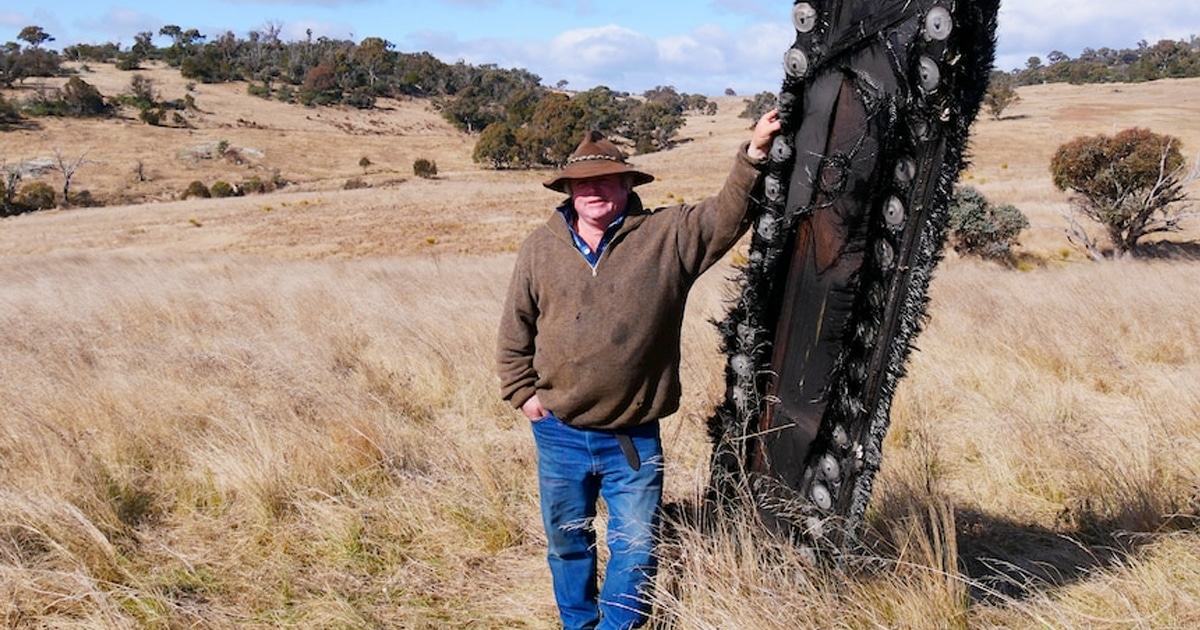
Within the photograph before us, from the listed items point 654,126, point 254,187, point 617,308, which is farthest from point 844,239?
point 654,126

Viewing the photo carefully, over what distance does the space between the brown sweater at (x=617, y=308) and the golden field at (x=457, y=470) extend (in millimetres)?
226

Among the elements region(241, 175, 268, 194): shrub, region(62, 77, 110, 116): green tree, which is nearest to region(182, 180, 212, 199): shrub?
region(241, 175, 268, 194): shrub

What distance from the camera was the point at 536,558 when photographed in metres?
3.50

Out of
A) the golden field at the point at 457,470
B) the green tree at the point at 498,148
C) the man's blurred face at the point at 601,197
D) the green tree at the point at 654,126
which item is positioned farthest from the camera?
the green tree at the point at 654,126

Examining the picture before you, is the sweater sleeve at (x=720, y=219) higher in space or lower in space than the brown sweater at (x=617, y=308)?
higher

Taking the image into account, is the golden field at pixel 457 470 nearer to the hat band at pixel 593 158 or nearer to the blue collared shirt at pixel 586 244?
the blue collared shirt at pixel 586 244

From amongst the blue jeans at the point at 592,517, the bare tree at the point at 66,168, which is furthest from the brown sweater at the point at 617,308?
the bare tree at the point at 66,168

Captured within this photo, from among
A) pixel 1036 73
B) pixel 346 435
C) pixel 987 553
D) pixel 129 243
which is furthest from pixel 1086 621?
pixel 1036 73

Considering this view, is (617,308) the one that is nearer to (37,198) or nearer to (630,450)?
(630,450)

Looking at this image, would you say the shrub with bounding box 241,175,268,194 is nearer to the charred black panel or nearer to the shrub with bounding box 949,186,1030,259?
the shrub with bounding box 949,186,1030,259

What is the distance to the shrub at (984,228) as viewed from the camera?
1659cm

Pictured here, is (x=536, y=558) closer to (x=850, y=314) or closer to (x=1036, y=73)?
(x=850, y=314)

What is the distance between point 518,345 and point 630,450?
1.83 feet

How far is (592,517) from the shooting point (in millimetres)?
3070
